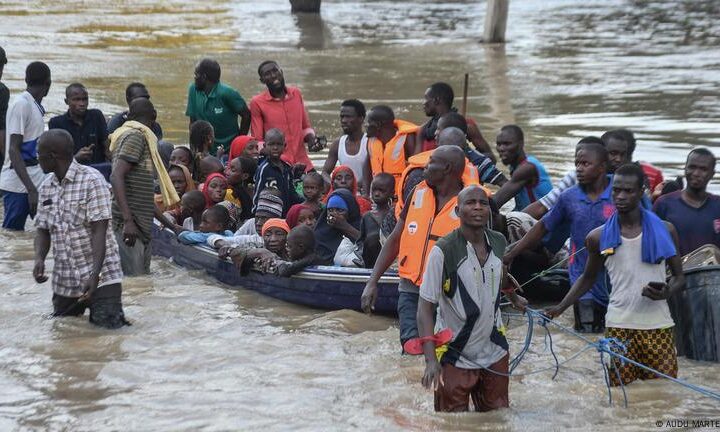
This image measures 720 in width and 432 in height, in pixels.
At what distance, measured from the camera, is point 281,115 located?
12102mm

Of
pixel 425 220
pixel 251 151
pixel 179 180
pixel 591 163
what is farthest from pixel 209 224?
pixel 425 220

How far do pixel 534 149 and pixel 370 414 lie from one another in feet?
32.9

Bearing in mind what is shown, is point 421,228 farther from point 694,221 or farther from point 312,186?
point 312,186

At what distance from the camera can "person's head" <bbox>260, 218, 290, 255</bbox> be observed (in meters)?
9.88

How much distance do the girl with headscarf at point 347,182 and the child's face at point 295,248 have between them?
2.76 feet

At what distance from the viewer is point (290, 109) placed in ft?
39.9

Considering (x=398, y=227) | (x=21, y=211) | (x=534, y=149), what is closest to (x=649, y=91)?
(x=534, y=149)

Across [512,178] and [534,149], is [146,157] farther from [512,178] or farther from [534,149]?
[534,149]

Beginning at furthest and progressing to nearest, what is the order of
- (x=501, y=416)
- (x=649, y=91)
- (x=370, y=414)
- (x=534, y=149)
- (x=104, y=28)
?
(x=104, y=28) < (x=649, y=91) < (x=534, y=149) < (x=370, y=414) < (x=501, y=416)

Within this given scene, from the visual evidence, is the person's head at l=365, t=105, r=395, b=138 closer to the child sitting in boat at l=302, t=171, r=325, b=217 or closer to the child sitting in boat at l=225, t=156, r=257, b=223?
the child sitting in boat at l=302, t=171, r=325, b=217

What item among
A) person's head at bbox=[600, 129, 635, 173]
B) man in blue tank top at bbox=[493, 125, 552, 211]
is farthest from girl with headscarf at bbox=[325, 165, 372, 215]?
person's head at bbox=[600, 129, 635, 173]

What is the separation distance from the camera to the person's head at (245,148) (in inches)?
454

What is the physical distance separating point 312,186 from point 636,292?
393 centimetres

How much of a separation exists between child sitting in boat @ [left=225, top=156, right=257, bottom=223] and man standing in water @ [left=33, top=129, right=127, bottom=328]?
3.18 metres
